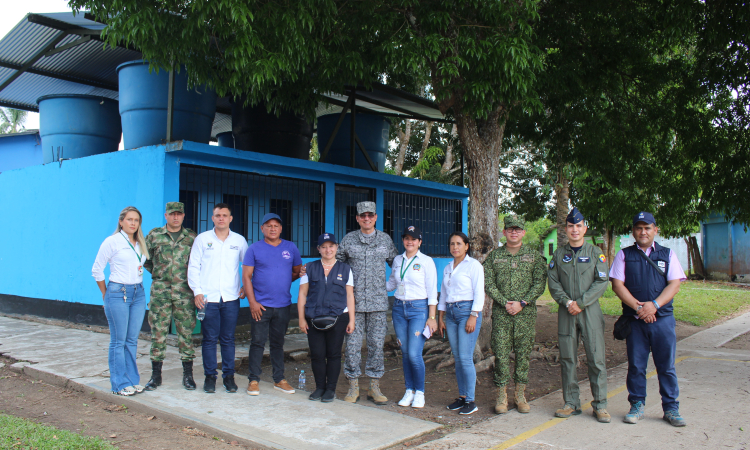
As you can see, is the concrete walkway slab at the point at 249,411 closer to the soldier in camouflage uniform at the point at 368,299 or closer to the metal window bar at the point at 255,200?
the soldier in camouflage uniform at the point at 368,299

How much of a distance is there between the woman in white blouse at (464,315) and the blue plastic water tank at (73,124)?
771 cm

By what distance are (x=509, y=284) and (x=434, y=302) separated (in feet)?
2.27

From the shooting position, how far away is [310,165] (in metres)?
8.73

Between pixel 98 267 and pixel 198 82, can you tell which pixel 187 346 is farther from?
pixel 198 82

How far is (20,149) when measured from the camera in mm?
12820

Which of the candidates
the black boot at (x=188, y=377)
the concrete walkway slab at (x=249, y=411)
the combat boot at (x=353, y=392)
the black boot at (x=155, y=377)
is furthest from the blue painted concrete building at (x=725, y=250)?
the black boot at (x=155, y=377)

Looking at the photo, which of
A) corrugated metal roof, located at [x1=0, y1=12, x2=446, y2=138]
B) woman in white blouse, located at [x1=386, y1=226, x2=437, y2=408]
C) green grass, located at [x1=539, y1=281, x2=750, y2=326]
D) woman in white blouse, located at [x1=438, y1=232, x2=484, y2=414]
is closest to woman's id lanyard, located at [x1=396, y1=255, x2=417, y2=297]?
woman in white blouse, located at [x1=386, y1=226, x2=437, y2=408]

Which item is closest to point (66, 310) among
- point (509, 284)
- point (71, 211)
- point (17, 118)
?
point (71, 211)

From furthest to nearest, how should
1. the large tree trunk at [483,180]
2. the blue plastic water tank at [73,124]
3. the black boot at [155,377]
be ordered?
the blue plastic water tank at [73,124], the large tree trunk at [483,180], the black boot at [155,377]

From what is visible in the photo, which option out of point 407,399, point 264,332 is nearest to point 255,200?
point 264,332

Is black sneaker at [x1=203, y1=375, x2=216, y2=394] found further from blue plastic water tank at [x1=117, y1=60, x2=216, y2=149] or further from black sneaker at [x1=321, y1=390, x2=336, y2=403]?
blue plastic water tank at [x1=117, y1=60, x2=216, y2=149]

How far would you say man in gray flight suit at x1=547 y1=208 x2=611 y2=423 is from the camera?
4473mm

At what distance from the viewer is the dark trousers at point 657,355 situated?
14.3 feet

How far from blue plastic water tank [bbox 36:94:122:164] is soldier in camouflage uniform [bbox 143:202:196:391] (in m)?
5.52
